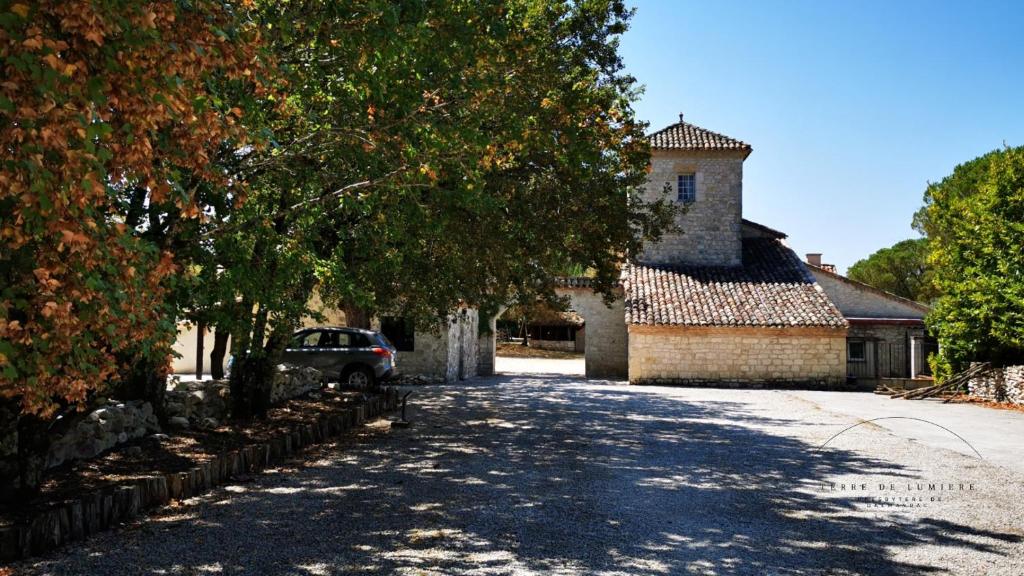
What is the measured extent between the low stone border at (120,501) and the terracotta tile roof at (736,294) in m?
18.0

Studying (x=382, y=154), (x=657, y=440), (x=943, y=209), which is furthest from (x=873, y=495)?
(x=943, y=209)

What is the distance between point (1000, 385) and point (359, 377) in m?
16.0

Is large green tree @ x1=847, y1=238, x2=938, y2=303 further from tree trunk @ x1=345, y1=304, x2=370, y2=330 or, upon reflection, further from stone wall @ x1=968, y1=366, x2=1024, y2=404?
tree trunk @ x1=345, y1=304, x2=370, y2=330

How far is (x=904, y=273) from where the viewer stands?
45.9m

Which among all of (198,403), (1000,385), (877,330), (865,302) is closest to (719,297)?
(877,330)

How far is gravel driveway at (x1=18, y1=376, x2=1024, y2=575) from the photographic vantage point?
5.43 metres

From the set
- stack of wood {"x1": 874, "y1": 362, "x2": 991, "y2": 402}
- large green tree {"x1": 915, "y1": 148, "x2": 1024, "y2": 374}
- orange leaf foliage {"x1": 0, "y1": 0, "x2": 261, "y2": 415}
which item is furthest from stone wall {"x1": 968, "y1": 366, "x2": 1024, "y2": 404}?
orange leaf foliage {"x1": 0, "y1": 0, "x2": 261, "y2": 415}

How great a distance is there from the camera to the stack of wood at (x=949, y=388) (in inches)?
803

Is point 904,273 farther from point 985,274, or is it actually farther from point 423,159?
point 423,159

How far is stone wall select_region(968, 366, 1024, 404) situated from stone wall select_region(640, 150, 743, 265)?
36.3ft

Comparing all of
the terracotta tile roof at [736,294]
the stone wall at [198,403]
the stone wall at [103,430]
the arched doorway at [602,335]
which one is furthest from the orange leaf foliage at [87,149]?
the arched doorway at [602,335]

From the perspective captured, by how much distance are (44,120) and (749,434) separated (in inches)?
464

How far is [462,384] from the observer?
2542 cm

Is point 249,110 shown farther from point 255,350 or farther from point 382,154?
point 255,350
